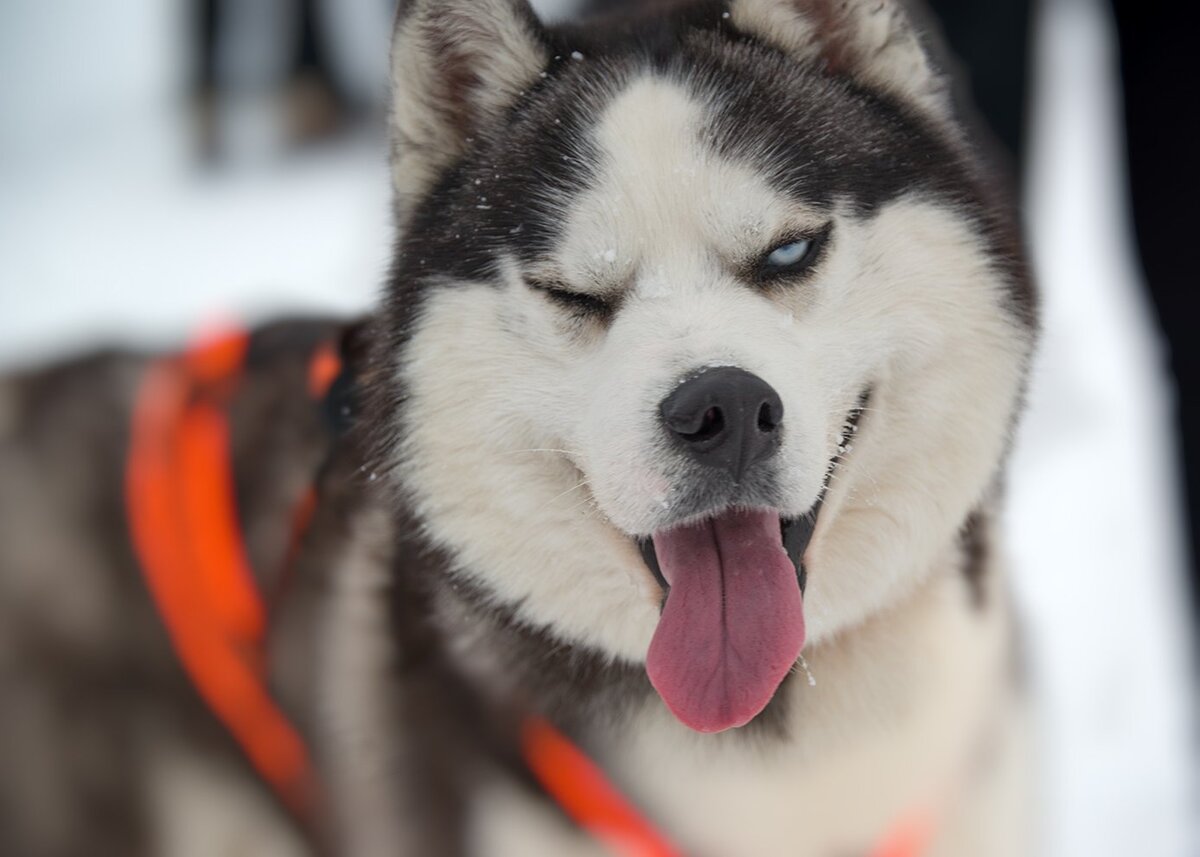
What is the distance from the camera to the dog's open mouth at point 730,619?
3.14ft

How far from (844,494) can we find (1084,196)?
325 centimetres

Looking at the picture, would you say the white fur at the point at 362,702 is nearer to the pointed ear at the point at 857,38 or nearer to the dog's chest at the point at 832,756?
the dog's chest at the point at 832,756

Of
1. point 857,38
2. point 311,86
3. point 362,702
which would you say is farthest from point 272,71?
point 857,38

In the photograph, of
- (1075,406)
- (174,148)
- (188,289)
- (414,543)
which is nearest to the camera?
(414,543)

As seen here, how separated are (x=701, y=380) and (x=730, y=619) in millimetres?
200

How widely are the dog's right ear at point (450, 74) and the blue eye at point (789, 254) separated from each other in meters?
0.28

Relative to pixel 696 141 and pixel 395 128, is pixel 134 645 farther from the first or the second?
pixel 696 141

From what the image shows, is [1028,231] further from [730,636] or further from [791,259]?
[730,636]

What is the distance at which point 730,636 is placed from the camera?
0.96 m

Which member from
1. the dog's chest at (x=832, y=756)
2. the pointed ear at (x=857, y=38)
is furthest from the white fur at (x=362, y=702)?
the pointed ear at (x=857, y=38)

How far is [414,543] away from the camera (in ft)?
3.61

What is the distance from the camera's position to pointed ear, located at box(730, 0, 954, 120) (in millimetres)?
1030

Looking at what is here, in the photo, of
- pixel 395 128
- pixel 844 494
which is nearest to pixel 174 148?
pixel 395 128

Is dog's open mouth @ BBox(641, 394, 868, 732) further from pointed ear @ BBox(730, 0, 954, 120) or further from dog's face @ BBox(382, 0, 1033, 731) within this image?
pointed ear @ BBox(730, 0, 954, 120)
